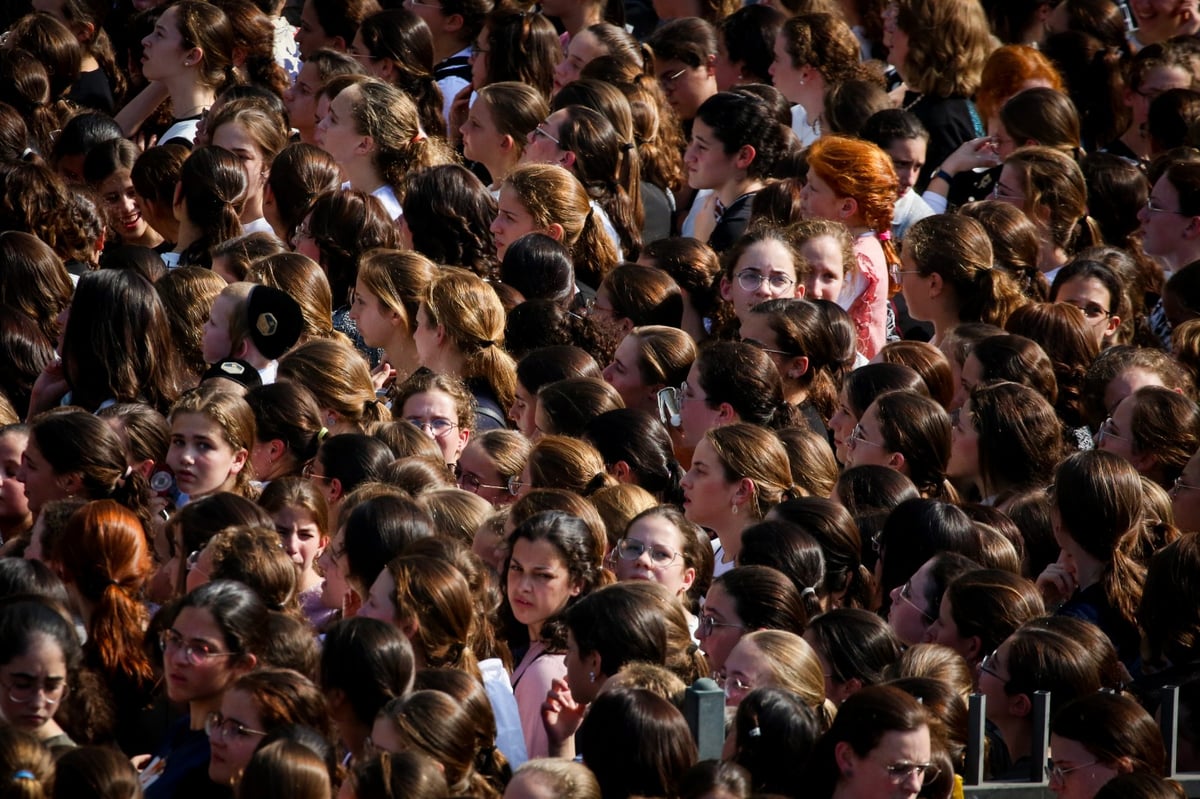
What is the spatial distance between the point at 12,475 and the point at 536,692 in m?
2.15

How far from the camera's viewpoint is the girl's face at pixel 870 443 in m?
7.09

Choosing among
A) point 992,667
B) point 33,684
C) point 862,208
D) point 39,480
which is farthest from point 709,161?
point 33,684

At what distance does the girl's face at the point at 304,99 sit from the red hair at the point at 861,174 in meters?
3.01

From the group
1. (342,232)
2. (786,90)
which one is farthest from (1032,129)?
(342,232)

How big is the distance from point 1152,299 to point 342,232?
3.65 metres

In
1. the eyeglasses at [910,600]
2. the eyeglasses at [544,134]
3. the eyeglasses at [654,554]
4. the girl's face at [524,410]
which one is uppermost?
the eyeglasses at [910,600]

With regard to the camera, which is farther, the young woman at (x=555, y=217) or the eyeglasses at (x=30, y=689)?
the young woman at (x=555, y=217)

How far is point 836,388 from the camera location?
314 inches

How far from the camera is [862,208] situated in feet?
29.0

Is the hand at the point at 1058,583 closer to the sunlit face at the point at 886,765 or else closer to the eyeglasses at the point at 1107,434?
the eyeglasses at the point at 1107,434

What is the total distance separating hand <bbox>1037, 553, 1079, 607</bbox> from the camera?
21.4 ft

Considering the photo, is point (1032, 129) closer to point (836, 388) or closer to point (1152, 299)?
point (1152, 299)

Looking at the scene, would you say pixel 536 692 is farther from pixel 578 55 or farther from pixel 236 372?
pixel 578 55

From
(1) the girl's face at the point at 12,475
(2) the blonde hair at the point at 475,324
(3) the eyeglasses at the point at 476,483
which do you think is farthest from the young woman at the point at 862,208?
(1) the girl's face at the point at 12,475
